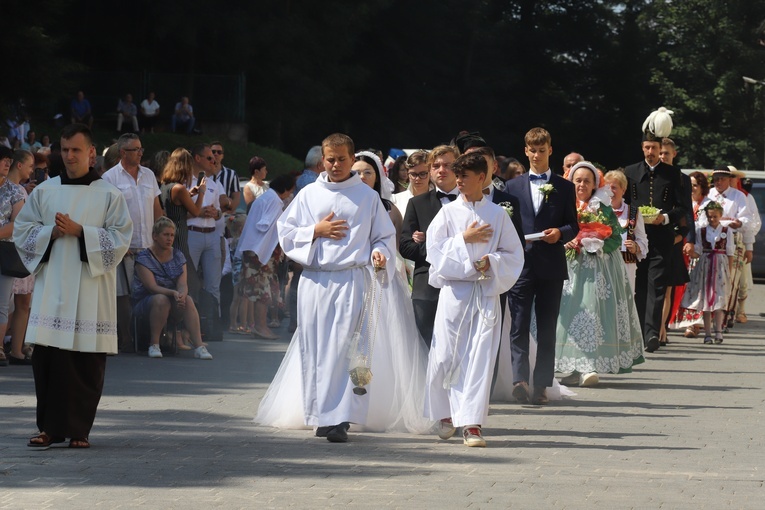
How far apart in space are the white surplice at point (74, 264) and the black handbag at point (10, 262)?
3498 millimetres

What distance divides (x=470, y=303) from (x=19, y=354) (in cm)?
499

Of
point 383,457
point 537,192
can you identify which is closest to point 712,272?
point 537,192

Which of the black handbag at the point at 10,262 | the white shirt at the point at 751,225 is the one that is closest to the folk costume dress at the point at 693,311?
the white shirt at the point at 751,225

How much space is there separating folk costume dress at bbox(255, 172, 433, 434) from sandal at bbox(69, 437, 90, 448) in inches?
55.1

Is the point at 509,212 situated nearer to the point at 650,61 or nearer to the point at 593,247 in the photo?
the point at 593,247

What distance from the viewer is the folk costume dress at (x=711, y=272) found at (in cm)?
1750

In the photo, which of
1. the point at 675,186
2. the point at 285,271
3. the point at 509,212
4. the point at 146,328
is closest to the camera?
the point at 509,212

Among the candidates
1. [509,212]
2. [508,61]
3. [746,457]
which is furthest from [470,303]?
[508,61]

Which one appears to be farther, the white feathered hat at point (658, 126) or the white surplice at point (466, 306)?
the white feathered hat at point (658, 126)

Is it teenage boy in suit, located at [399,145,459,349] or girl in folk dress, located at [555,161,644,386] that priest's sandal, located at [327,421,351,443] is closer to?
teenage boy in suit, located at [399,145,459,349]

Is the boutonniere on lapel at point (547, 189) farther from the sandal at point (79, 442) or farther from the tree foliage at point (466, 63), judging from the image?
the tree foliage at point (466, 63)

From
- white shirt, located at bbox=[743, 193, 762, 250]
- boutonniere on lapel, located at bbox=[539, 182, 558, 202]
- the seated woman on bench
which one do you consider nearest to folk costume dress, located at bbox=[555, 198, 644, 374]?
boutonniere on lapel, located at bbox=[539, 182, 558, 202]

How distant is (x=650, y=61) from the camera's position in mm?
62375

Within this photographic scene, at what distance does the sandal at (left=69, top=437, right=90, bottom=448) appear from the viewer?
824 centimetres
